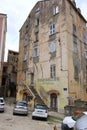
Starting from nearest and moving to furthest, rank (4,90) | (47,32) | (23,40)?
(47,32) < (23,40) < (4,90)

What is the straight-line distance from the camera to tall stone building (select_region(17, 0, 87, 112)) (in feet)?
91.5

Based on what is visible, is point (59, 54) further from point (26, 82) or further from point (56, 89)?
point (26, 82)

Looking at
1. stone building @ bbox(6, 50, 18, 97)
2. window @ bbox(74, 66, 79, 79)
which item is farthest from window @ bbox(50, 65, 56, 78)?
stone building @ bbox(6, 50, 18, 97)

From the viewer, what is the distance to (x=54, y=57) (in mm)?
29547

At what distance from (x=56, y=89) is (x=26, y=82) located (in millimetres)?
7112

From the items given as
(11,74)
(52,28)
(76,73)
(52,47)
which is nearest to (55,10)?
(52,28)

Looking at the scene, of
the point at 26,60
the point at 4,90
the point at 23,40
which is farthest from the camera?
the point at 4,90

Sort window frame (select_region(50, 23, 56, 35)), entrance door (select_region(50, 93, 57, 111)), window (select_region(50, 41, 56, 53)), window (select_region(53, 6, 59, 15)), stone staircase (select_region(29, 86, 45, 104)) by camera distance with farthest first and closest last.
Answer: window (select_region(53, 6, 59, 15)) < window frame (select_region(50, 23, 56, 35)) < window (select_region(50, 41, 56, 53)) < stone staircase (select_region(29, 86, 45, 104)) < entrance door (select_region(50, 93, 57, 111))

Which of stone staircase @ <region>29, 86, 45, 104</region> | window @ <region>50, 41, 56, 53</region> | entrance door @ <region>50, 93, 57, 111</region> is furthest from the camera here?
window @ <region>50, 41, 56, 53</region>

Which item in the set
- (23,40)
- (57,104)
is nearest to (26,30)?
(23,40)

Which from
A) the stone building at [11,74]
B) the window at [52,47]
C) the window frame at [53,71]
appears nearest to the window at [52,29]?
the window at [52,47]

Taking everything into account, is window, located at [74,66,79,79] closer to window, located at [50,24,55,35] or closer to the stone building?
window, located at [50,24,55,35]

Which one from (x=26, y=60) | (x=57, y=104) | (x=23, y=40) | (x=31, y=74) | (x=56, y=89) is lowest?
(x=57, y=104)

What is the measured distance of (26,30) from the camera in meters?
36.8
